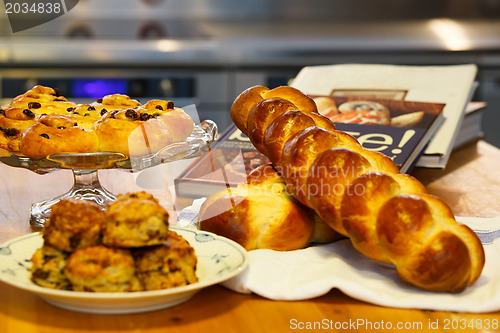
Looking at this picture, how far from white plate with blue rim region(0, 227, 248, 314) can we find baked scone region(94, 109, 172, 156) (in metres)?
0.20

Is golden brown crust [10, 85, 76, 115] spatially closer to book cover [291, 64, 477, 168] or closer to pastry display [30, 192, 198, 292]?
pastry display [30, 192, 198, 292]

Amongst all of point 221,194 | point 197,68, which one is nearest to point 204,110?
point 197,68

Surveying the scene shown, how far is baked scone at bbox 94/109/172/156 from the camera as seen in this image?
854 millimetres

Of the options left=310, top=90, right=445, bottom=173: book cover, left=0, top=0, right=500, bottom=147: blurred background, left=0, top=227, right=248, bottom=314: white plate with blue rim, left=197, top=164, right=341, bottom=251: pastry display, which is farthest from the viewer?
left=0, top=0, right=500, bottom=147: blurred background

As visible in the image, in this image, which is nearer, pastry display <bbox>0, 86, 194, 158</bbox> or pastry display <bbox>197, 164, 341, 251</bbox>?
pastry display <bbox>197, 164, 341, 251</bbox>

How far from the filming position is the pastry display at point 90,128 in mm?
837

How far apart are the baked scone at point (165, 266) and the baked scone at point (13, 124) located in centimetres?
40

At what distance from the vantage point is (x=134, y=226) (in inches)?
21.8

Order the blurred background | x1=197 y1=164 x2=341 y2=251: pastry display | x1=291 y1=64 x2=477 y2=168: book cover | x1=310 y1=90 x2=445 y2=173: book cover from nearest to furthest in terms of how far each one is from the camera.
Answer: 1. x1=197 y1=164 x2=341 y2=251: pastry display
2. x1=310 y1=90 x2=445 y2=173: book cover
3. x1=291 y1=64 x2=477 y2=168: book cover
4. the blurred background

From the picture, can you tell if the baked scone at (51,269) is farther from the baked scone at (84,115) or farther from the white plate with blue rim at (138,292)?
the baked scone at (84,115)

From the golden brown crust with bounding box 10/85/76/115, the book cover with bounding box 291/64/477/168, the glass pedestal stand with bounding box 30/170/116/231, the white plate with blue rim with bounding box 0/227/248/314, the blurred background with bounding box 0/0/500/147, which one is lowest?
the blurred background with bounding box 0/0/500/147

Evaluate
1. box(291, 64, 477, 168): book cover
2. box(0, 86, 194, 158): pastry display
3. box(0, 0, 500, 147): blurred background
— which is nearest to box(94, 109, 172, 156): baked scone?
box(0, 86, 194, 158): pastry display

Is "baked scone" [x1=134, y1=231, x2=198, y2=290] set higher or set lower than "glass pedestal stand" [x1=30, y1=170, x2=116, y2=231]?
higher

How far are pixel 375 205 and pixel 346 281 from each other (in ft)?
0.28
